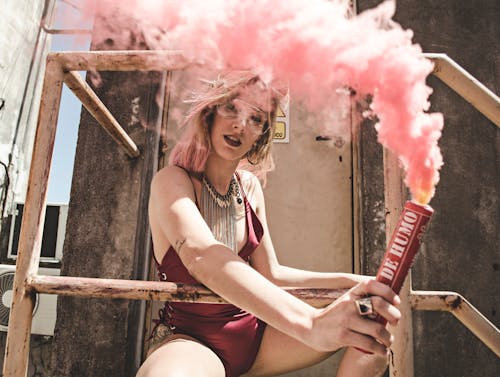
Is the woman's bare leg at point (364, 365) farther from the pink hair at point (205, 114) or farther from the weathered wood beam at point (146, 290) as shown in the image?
the pink hair at point (205, 114)

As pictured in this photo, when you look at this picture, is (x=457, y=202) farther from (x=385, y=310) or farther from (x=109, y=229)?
(x=109, y=229)

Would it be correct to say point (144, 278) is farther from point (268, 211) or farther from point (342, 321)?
point (342, 321)

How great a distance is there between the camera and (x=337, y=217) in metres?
2.95

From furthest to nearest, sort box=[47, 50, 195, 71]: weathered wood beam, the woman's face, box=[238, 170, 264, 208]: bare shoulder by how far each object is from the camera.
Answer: box=[238, 170, 264, 208]: bare shoulder < the woman's face < box=[47, 50, 195, 71]: weathered wood beam

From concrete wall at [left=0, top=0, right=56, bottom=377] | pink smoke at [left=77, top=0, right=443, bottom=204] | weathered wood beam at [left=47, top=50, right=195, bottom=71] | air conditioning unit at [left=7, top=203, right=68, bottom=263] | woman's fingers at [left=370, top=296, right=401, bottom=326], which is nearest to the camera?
woman's fingers at [left=370, top=296, right=401, bottom=326]

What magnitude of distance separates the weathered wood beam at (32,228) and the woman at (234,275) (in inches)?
14.1

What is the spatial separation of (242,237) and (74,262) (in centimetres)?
185

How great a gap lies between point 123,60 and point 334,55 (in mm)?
689

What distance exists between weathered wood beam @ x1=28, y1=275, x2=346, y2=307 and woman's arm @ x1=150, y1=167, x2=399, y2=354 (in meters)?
0.05

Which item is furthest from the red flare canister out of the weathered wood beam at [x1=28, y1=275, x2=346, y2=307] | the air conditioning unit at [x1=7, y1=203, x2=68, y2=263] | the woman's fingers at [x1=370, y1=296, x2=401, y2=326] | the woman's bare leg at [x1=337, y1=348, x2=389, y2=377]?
the air conditioning unit at [x1=7, y1=203, x2=68, y2=263]

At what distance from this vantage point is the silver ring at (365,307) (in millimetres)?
772

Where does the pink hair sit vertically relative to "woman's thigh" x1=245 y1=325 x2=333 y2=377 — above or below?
above

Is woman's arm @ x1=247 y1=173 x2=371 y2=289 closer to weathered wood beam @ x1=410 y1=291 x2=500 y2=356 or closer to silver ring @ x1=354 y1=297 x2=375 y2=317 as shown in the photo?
weathered wood beam @ x1=410 y1=291 x2=500 y2=356

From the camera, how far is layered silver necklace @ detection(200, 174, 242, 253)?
5.09ft
